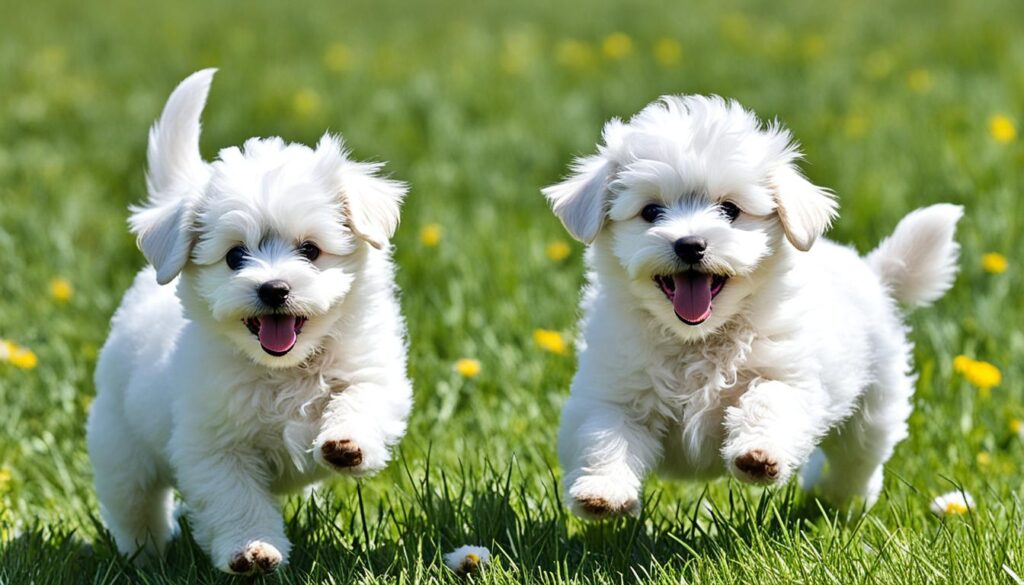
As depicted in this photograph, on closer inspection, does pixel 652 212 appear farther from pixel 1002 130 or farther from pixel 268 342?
pixel 1002 130

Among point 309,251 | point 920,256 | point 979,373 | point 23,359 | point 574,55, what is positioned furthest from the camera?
point 574,55

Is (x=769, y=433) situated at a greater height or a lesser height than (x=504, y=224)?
greater

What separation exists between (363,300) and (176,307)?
2.45 ft

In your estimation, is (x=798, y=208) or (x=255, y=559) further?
(x=798, y=208)

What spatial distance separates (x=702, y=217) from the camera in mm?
3693

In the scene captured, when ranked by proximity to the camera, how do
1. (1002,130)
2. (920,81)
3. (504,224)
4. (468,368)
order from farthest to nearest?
(920,81) < (1002,130) < (504,224) < (468,368)

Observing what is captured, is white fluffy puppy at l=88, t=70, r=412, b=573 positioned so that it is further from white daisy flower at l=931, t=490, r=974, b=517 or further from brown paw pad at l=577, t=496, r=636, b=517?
white daisy flower at l=931, t=490, r=974, b=517

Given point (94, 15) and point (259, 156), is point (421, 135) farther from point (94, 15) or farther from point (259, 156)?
point (94, 15)

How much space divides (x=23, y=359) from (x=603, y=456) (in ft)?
9.11

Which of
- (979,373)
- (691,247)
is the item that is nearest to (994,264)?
(979,373)

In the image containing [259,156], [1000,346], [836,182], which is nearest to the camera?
[259,156]

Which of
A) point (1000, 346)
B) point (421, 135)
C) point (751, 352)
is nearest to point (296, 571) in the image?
point (751, 352)

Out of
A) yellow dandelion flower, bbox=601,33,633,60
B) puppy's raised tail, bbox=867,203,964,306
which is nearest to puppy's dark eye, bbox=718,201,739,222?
puppy's raised tail, bbox=867,203,964,306

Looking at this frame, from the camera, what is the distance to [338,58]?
999 centimetres
